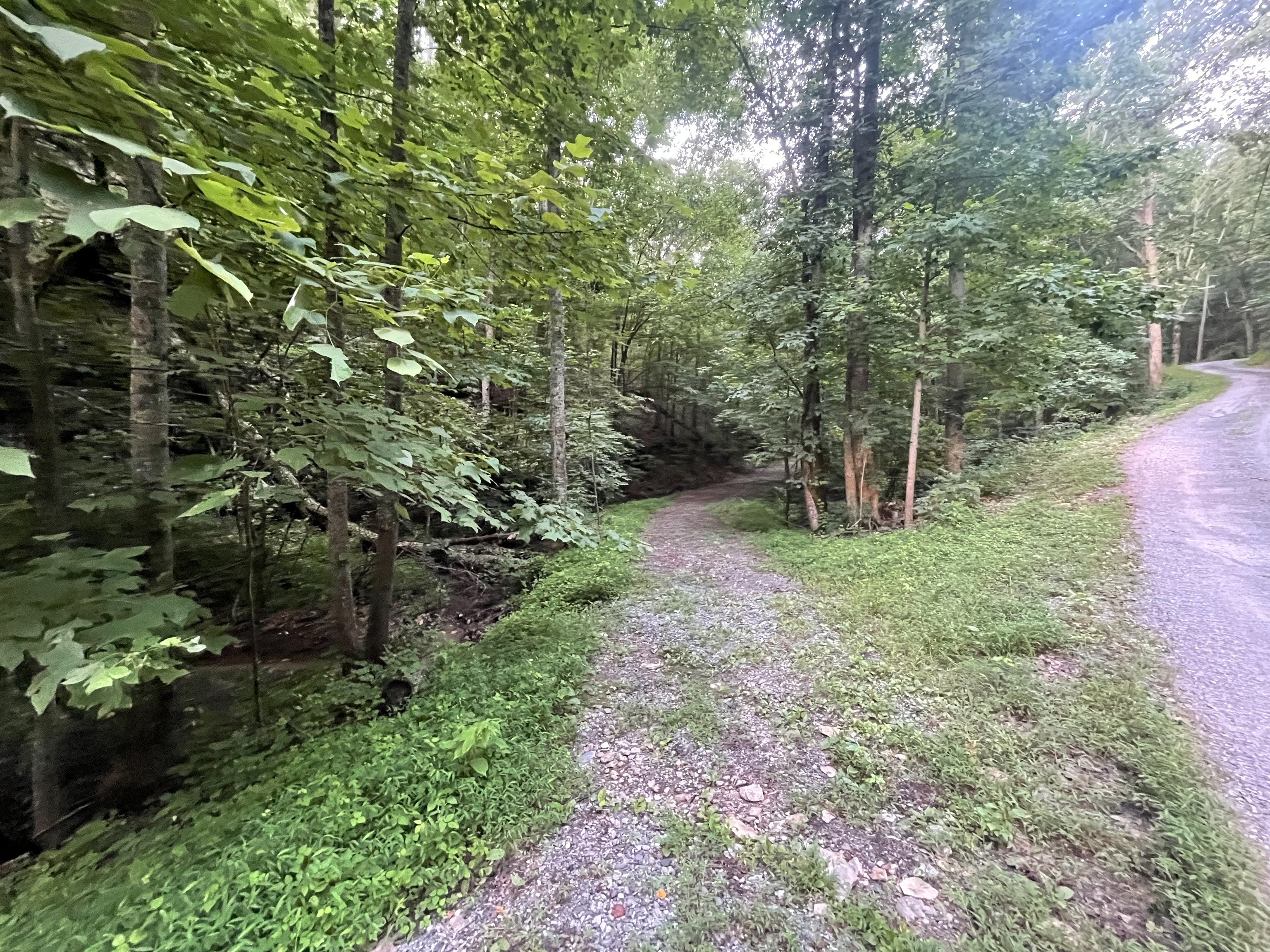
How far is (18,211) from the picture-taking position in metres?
0.87

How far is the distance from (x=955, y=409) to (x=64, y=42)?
10927 mm

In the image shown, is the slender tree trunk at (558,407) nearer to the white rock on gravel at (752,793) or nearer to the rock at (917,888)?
the white rock on gravel at (752,793)

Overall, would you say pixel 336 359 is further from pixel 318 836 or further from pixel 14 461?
pixel 318 836

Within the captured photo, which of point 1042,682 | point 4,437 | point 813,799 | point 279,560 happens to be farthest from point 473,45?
point 1042,682

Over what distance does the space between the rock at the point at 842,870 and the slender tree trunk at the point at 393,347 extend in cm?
291

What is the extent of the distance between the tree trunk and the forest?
0.02 meters

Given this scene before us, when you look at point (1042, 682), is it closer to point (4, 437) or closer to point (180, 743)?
point (180, 743)

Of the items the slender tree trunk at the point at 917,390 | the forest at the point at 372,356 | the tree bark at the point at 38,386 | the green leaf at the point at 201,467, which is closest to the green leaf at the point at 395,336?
the forest at the point at 372,356

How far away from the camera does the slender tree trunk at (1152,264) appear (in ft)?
44.4

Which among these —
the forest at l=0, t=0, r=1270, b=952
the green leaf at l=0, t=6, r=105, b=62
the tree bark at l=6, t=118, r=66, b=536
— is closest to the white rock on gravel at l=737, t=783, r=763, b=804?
the forest at l=0, t=0, r=1270, b=952

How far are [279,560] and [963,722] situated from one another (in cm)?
553

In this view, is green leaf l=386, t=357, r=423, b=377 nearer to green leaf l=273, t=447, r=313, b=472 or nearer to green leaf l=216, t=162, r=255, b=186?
green leaf l=216, t=162, r=255, b=186

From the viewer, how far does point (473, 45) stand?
372cm

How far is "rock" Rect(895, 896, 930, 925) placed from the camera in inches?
77.1
